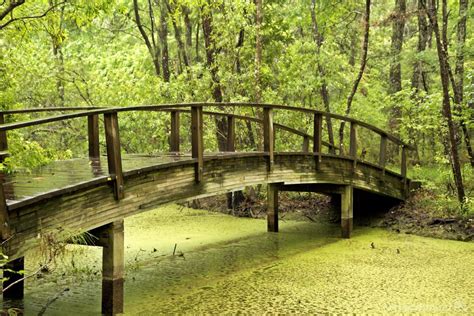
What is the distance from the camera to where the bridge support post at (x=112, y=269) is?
235 inches

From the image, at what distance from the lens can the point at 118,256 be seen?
239 inches

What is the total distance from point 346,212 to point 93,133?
17.9 feet

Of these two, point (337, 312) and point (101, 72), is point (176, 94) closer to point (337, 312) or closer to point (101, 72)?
point (101, 72)

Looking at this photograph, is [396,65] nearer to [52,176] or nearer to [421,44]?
[421,44]

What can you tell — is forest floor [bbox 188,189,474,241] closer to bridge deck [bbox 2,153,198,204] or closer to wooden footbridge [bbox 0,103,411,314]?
wooden footbridge [bbox 0,103,411,314]

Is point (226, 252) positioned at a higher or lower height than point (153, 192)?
lower

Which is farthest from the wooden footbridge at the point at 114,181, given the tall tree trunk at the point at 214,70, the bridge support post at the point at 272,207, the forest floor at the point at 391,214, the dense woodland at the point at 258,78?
the tall tree trunk at the point at 214,70

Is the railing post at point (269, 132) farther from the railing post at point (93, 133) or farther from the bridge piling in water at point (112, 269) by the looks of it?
the bridge piling in water at point (112, 269)

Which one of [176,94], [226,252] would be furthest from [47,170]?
[176,94]

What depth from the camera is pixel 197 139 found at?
7.22 m

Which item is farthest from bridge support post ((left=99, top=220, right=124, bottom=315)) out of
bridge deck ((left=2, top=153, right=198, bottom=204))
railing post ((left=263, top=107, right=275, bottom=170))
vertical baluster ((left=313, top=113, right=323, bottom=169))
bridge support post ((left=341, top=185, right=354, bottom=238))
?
bridge support post ((left=341, top=185, right=354, bottom=238))

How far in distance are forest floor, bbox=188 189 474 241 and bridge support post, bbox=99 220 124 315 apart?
6.68 meters

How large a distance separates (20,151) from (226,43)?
893 centimetres

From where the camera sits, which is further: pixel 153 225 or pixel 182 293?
pixel 153 225
